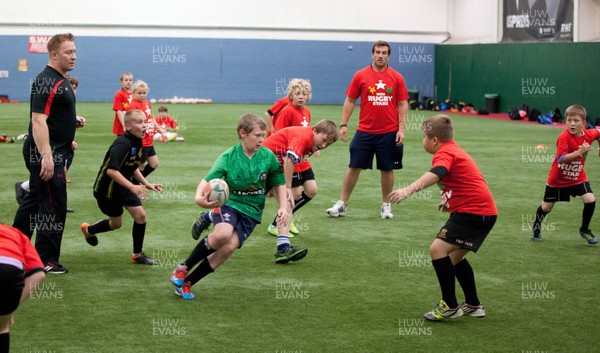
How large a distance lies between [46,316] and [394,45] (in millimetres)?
37495

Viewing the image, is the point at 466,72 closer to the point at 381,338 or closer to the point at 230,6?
the point at 230,6

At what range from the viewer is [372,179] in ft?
49.0

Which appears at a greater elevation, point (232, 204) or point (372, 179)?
point (232, 204)

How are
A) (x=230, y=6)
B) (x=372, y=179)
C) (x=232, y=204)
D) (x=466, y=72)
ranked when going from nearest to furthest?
(x=232, y=204)
(x=372, y=179)
(x=466, y=72)
(x=230, y=6)

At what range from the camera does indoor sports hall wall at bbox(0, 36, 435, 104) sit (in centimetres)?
4009

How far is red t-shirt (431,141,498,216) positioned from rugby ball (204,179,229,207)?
1674 mm

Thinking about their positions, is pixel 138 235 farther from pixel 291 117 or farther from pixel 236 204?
pixel 291 117

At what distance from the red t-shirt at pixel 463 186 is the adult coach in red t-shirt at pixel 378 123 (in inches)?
178

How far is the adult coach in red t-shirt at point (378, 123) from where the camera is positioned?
11.1 meters

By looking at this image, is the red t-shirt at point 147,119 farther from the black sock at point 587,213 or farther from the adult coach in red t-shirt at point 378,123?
the black sock at point 587,213

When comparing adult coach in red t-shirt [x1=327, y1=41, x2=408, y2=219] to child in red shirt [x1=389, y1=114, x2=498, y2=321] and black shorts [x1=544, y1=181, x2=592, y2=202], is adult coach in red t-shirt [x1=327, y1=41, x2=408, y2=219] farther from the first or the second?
child in red shirt [x1=389, y1=114, x2=498, y2=321]

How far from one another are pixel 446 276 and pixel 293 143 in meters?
2.63

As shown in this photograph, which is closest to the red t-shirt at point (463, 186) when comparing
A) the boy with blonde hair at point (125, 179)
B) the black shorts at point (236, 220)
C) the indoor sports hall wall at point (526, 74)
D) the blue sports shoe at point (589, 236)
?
the black shorts at point (236, 220)

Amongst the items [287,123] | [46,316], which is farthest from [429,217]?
[46,316]
